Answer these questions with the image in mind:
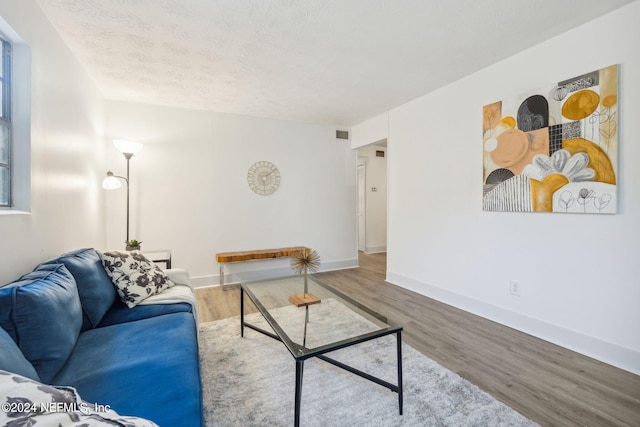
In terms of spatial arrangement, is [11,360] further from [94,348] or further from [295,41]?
[295,41]

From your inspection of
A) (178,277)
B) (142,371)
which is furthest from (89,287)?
(142,371)

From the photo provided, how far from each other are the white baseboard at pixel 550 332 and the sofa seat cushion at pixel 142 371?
262 centimetres

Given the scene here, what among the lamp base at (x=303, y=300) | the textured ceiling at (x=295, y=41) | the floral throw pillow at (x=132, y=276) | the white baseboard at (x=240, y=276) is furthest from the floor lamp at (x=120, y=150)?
the lamp base at (x=303, y=300)

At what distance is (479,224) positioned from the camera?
9.18ft

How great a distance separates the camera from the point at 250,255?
3836mm

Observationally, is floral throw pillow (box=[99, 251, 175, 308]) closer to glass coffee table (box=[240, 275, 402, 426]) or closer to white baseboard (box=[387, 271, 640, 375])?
glass coffee table (box=[240, 275, 402, 426])

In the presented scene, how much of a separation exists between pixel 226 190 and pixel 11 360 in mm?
3224

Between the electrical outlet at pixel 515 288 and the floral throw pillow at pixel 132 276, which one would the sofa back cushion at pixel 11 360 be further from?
the electrical outlet at pixel 515 288

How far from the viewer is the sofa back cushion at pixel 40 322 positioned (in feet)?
3.70

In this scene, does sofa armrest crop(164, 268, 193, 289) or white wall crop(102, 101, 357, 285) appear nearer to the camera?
sofa armrest crop(164, 268, 193, 289)

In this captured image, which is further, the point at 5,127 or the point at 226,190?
the point at 226,190

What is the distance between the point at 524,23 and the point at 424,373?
258 centimetres

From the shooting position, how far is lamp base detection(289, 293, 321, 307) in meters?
2.05

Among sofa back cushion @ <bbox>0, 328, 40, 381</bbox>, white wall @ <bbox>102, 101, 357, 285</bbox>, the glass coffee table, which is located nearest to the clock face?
white wall @ <bbox>102, 101, 357, 285</bbox>
